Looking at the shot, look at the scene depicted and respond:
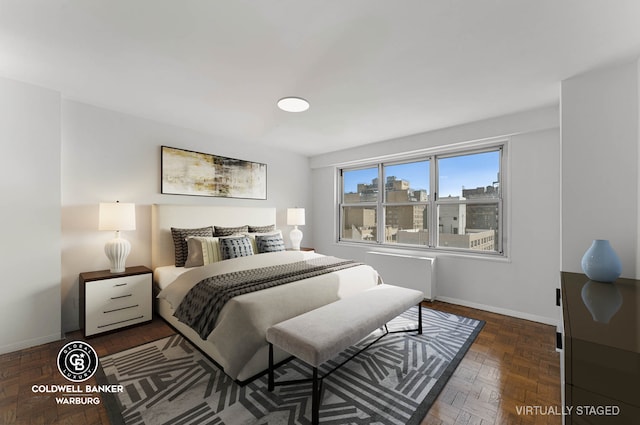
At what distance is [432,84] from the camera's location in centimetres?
247

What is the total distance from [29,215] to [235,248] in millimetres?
1884

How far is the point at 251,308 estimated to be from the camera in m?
2.00

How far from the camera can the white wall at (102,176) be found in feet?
9.41

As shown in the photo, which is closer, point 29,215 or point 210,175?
point 29,215

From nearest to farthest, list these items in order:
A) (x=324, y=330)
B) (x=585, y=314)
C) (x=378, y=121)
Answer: (x=585, y=314), (x=324, y=330), (x=378, y=121)

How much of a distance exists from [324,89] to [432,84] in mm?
992

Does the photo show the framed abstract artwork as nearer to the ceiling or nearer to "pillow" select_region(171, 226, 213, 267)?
"pillow" select_region(171, 226, 213, 267)

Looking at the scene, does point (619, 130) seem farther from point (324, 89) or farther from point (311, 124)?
point (311, 124)

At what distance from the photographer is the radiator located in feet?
12.5

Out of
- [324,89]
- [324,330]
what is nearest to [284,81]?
[324,89]

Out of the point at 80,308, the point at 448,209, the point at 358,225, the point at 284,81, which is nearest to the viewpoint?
the point at 284,81

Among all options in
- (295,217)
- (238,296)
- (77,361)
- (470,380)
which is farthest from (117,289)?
(470,380)

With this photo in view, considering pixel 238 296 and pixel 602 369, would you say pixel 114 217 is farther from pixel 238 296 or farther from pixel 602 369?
pixel 602 369

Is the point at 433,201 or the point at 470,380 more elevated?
the point at 433,201
